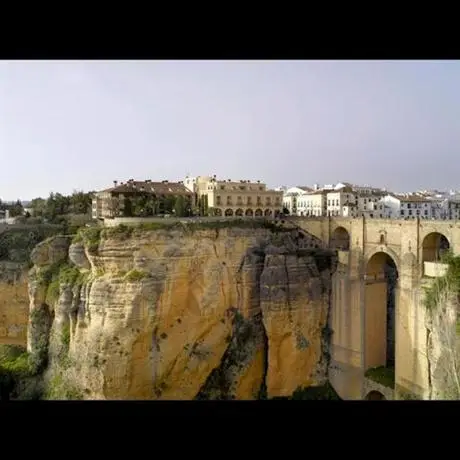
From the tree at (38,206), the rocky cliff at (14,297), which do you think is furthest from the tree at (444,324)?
the tree at (38,206)

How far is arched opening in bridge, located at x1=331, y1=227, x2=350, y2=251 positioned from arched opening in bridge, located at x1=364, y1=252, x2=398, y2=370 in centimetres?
124

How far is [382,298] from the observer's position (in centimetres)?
1065

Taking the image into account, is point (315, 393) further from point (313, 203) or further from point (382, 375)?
point (313, 203)

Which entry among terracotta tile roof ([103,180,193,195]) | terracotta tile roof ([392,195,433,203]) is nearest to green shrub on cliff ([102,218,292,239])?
terracotta tile roof ([103,180,193,195])

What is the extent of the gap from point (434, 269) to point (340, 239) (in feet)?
11.0

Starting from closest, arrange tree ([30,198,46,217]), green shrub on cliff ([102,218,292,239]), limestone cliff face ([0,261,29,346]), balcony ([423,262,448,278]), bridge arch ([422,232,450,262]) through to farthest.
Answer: balcony ([423,262,448,278]) < bridge arch ([422,232,450,262]) < green shrub on cliff ([102,218,292,239]) < limestone cliff face ([0,261,29,346]) < tree ([30,198,46,217])

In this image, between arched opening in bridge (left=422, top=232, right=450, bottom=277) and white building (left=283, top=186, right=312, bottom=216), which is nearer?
arched opening in bridge (left=422, top=232, right=450, bottom=277)

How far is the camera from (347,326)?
34.5 feet

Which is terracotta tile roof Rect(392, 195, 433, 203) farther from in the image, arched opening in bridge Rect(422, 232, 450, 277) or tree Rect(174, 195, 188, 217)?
arched opening in bridge Rect(422, 232, 450, 277)

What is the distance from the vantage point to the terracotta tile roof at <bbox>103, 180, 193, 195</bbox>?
14617mm

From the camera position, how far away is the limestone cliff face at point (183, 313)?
889 centimetres

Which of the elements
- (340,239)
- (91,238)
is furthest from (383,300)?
(91,238)

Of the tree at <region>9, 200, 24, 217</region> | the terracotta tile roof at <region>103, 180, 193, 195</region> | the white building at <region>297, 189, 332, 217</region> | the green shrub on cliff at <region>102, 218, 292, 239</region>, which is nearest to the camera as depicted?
the green shrub on cliff at <region>102, 218, 292, 239</region>
